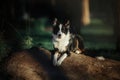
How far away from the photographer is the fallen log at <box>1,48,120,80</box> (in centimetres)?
1042

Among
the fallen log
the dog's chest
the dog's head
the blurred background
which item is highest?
the blurred background

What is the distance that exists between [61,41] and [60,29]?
1.76 feet

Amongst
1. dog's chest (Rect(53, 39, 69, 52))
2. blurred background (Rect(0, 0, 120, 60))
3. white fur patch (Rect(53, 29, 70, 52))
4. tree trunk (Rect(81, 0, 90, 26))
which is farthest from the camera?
tree trunk (Rect(81, 0, 90, 26))

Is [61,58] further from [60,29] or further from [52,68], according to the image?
[60,29]

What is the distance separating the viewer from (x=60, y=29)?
1087 cm

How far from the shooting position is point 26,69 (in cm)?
1076

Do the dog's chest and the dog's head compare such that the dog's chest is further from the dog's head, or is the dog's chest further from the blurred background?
the blurred background

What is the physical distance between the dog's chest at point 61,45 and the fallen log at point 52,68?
0.34 metres

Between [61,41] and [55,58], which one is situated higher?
[61,41]

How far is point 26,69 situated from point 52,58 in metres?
0.89

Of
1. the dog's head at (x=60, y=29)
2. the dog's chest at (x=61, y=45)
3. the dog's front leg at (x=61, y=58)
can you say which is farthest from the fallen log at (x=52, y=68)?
the dog's head at (x=60, y=29)

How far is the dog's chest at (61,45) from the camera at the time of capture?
11297mm

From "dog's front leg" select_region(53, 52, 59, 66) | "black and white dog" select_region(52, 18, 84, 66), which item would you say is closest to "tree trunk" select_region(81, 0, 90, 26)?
"black and white dog" select_region(52, 18, 84, 66)

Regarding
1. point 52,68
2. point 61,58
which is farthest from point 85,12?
point 52,68
